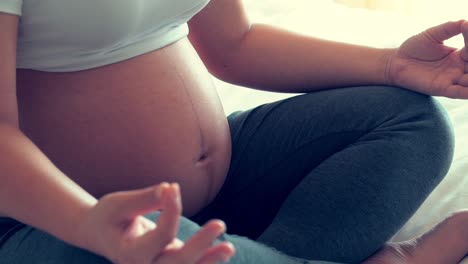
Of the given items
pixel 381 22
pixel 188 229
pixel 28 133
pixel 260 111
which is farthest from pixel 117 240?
pixel 381 22

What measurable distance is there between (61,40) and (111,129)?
10cm

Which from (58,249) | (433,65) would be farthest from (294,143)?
(58,249)

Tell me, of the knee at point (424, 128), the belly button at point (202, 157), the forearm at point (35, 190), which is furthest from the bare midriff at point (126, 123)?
the knee at point (424, 128)

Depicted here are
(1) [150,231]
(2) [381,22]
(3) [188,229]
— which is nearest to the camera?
(1) [150,231]

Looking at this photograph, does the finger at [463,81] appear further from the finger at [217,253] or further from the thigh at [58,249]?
the finger at [217,253]

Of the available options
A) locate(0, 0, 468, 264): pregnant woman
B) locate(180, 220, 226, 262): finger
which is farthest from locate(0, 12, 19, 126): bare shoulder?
locate(180, 220, 226, 262): finger

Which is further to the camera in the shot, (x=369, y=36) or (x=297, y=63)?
(x=369, y=36)

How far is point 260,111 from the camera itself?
97 centimetres

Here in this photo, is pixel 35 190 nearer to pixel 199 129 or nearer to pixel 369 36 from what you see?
pixel 199 129

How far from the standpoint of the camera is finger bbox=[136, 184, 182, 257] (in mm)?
533

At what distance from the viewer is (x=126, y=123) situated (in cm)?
81

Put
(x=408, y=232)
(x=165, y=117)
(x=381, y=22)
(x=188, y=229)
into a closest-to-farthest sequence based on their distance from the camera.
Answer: (x=188, y=229) → (x=165, y=117) → (x=408, y=232) → (x=381, y=22)

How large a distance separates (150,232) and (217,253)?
1.9 inches

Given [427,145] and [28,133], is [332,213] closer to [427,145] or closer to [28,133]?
[427,145]
